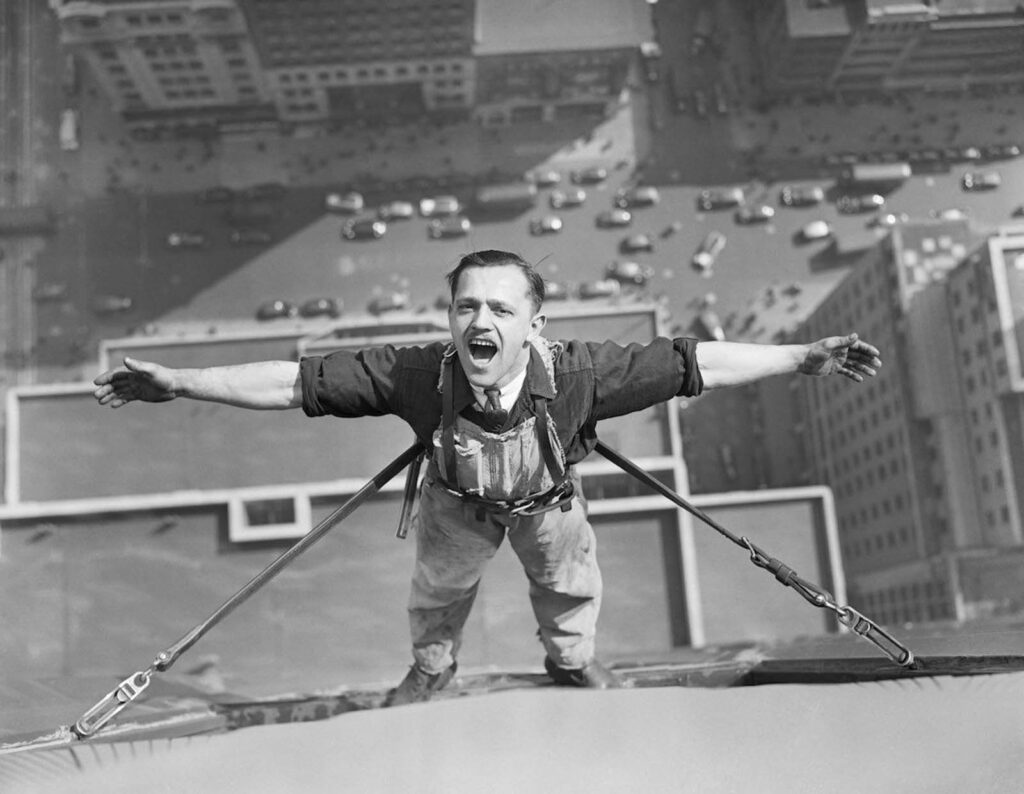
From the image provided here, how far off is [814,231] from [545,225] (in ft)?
20.8

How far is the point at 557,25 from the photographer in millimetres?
21062

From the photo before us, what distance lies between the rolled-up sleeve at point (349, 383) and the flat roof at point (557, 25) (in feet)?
61.7

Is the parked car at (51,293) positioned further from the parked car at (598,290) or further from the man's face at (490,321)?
the man's face at (490,321)

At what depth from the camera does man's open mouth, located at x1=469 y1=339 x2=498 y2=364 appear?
3494 mm

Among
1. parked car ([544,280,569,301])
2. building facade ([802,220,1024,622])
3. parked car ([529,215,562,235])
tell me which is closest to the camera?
building facade ([802,220,1024,622])

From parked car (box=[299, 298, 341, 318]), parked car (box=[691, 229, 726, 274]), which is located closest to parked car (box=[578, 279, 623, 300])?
parked car (box=[691, 229, 726, 274])

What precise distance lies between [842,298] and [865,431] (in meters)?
3.12

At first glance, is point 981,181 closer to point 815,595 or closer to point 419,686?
point 815,595

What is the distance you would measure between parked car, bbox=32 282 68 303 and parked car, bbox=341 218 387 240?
20.5 feet

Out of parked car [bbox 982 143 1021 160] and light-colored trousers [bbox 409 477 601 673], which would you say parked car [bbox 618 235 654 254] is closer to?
parked car [bbox 982 143 1021 160]

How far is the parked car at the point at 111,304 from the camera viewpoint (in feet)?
69.1

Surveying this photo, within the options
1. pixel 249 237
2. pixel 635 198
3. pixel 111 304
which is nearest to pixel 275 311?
pixel 249 237

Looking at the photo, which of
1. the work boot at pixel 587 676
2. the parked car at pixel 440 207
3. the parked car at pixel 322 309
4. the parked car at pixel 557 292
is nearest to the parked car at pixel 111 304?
the parked car at pixel 322 309

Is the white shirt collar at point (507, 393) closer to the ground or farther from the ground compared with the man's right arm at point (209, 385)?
closer to the ground
